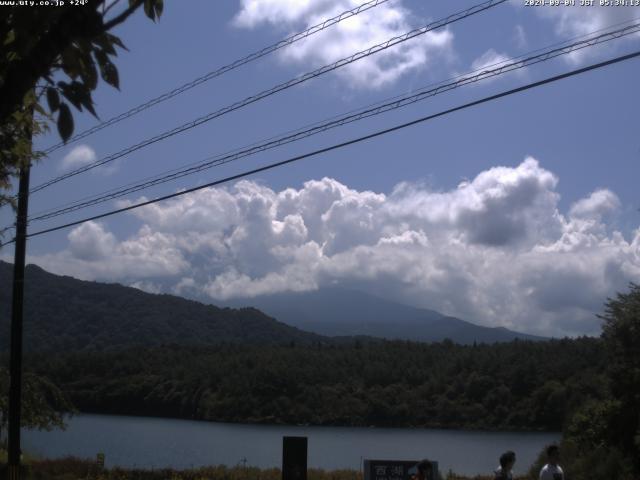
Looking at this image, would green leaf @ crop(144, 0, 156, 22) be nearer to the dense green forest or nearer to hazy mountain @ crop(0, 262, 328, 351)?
the dense green forest

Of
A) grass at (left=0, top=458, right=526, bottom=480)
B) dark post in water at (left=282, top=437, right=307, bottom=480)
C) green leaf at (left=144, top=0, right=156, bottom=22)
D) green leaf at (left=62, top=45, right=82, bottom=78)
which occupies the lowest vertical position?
grass at (left=0, top=458, right=526, bottom=480)

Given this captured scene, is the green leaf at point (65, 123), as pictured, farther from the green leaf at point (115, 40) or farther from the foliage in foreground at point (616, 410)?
the foliage in foreground at point (616, 410)

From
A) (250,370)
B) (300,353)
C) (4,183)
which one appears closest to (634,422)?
(4,183)

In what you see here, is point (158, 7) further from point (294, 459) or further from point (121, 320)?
point (121, 320)

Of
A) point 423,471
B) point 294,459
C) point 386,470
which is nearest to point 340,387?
point 294,459

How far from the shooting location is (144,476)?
2184 centimetres

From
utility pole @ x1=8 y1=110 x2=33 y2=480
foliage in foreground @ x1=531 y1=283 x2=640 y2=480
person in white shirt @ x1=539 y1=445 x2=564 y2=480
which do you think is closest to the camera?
person in white shirt @ x1=539 y1=445 x2=564 y2=480

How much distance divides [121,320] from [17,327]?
145 metres

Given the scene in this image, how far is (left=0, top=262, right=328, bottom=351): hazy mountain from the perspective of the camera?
13525cm

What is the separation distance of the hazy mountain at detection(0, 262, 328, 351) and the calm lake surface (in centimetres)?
6476

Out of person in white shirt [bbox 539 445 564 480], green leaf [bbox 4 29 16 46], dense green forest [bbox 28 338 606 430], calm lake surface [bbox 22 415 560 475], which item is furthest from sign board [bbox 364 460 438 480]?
dense green forest [bbox 28 338 606 430]

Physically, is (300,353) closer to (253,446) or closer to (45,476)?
(253,446)

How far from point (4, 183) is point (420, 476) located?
622 cm

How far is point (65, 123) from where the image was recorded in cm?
351
